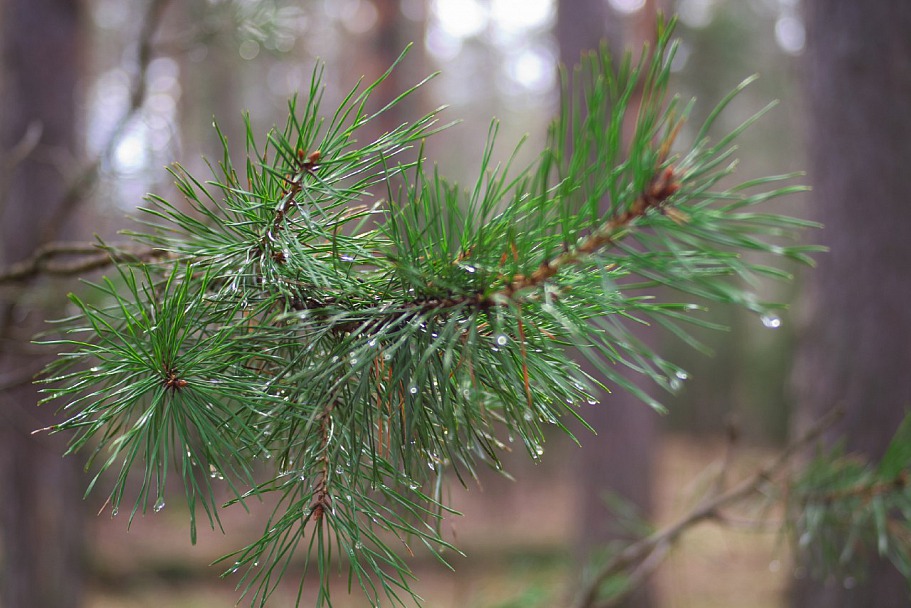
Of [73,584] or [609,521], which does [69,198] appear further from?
[609,521]

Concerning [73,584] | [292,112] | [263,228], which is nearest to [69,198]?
[263,228]

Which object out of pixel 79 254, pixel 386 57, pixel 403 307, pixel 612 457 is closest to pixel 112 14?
pixel 386 57

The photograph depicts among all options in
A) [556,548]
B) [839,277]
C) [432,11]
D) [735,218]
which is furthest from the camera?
[432,11]

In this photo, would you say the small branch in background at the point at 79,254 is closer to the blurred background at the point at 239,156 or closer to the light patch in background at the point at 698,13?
the blurred background at the point at 239,156

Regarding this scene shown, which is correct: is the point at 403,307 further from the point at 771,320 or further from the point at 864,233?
the point at 864,233

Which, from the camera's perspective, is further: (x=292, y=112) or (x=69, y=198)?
(x=69, y=198)

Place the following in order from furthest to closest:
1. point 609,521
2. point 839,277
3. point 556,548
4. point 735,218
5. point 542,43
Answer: point 542,43
point 556,548
point 609,521
point 839,277
point 735,218

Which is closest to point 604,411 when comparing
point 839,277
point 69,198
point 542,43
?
point 839,277

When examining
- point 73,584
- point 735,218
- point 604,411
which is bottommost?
point 73,584

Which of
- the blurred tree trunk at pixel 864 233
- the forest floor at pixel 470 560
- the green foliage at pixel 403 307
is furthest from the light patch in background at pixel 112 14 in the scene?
the green foliage at pixel 403 307

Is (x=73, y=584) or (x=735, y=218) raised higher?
(x=735, y=218)
